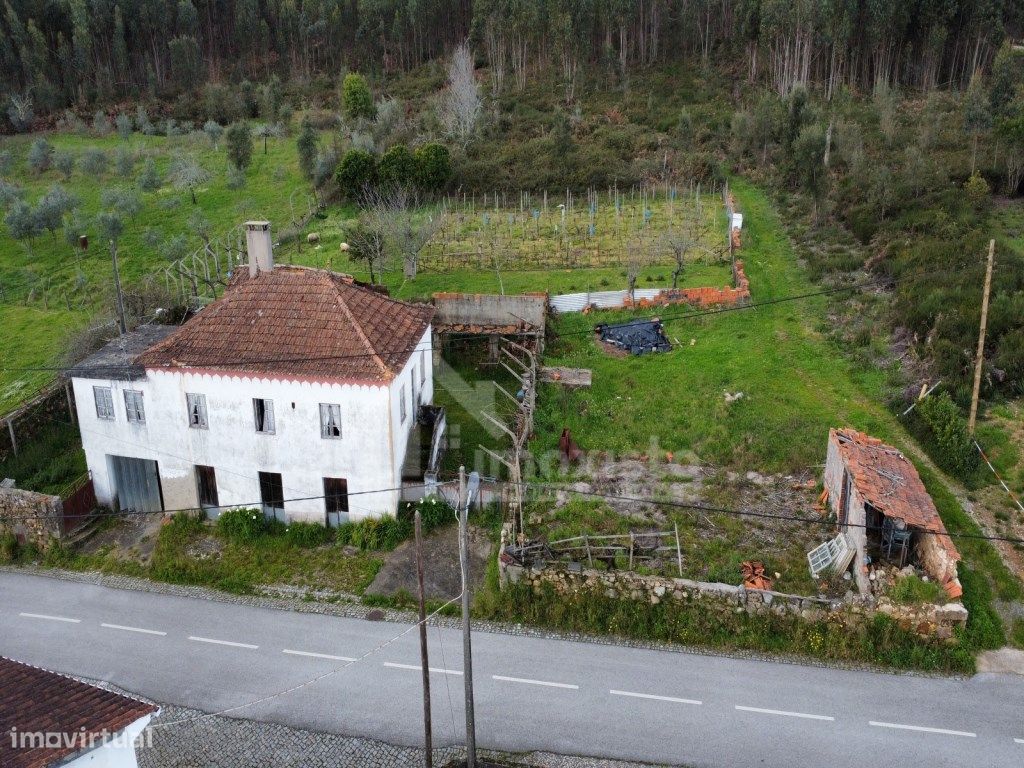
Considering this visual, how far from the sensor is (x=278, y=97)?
78562 millimetres

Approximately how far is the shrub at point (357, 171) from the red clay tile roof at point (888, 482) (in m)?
35.2

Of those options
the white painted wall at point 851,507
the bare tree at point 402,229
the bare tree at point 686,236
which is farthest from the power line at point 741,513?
the bare tree at point 402,229

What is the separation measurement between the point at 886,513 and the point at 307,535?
1498 centimetres

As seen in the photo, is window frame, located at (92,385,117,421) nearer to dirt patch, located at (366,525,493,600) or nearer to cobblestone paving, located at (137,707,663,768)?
dirt patch, located at (366,525,493,600)

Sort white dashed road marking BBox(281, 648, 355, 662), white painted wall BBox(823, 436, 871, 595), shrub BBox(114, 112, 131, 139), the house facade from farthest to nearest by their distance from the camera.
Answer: shrub BBox(114, 112, 131, 139), white painted wall BBox(823, 436, 871, 595), the house facade, white dashed road marking BBox(281, 648, 355, 662)

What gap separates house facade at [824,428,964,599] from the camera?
20578mm

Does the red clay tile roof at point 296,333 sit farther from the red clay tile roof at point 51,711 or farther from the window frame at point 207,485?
the red clay tile roof at point 51,711

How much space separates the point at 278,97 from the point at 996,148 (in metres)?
58.1

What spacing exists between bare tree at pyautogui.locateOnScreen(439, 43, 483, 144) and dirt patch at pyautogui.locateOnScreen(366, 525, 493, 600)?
4413cm

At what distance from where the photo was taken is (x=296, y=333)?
960 inches

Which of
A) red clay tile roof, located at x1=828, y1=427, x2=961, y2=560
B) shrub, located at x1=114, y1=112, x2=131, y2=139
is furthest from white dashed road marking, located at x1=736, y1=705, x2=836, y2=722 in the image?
shrub, located at x1=114, y1=112, x2=131, y2=139

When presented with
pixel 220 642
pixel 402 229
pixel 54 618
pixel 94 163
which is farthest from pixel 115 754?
pixel 94 163

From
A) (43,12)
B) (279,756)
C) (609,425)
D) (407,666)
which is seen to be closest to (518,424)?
(609,425)

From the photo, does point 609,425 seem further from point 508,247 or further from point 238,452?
point 508,247
